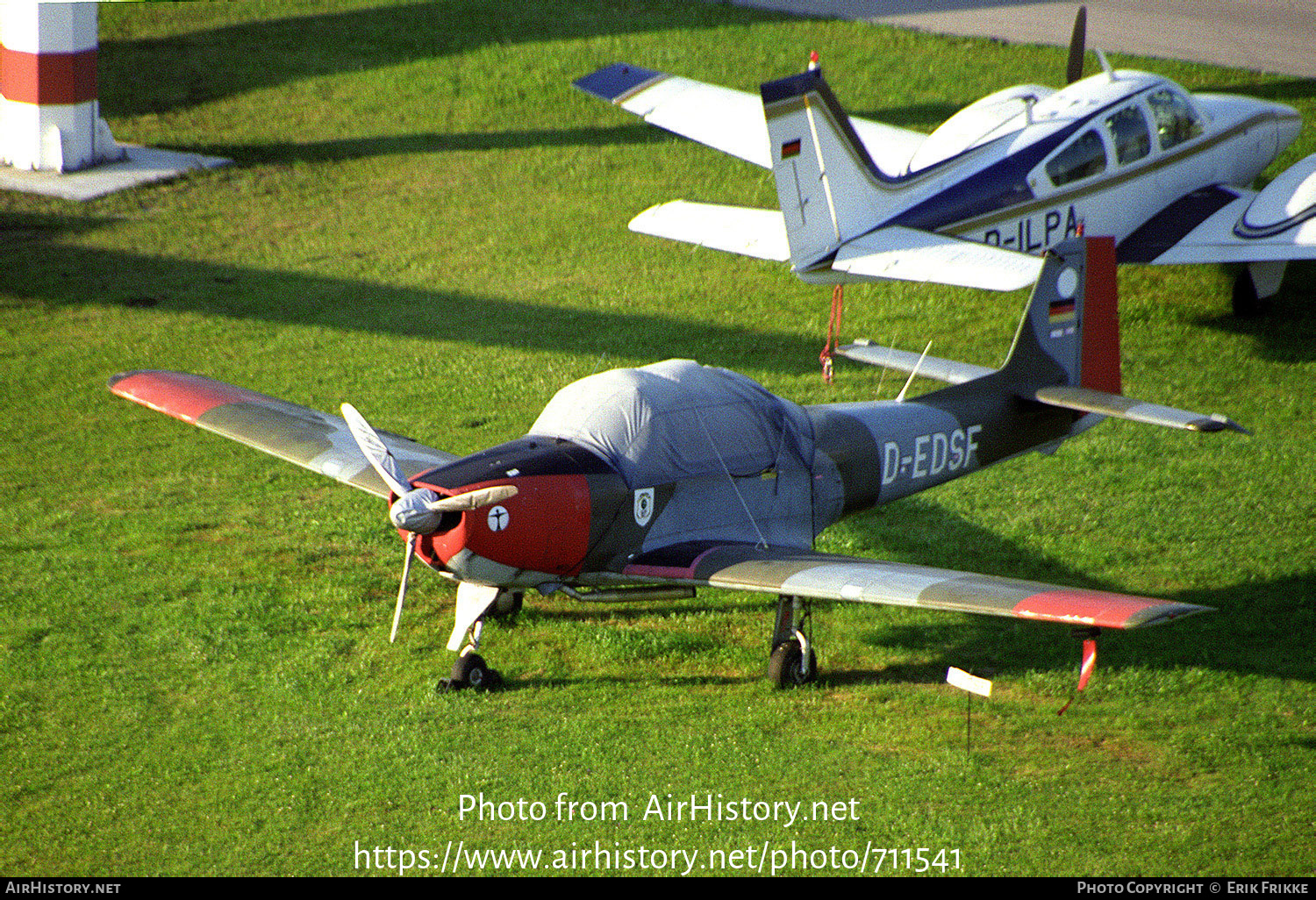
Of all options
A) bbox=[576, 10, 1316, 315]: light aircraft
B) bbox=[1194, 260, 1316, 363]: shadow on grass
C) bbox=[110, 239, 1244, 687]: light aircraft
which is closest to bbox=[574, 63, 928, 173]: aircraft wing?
bbox=[576, 10, 1316, 315]: light aircraft

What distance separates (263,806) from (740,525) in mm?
3901

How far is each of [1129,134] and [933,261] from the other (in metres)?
4.22

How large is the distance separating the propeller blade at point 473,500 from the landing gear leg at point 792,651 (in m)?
2.50

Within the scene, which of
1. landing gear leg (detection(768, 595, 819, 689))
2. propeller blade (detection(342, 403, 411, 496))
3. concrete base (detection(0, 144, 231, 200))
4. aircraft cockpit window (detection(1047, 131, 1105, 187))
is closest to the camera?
propeller blade (detection(342, 403, 411, 496))

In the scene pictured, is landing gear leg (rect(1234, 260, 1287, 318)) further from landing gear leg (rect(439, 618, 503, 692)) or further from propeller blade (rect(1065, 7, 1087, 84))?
landing gear leg (rect(439, 618, 503, 692))

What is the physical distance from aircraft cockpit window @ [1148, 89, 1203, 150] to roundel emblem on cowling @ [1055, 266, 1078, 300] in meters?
5.90

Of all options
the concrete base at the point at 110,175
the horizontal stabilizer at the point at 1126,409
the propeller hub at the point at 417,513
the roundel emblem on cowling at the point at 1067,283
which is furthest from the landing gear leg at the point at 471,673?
the concrete base at the point at 110,175

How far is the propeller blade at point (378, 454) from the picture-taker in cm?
834

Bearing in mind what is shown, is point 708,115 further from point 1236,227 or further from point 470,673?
point 470,673

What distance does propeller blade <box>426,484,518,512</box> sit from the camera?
827cm

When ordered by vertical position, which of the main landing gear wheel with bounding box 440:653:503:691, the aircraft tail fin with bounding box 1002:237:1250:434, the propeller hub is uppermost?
the aircraft tail fin with bounding box 1002:237:1250:434

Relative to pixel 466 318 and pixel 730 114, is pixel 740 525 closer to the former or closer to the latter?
pixel 466 318

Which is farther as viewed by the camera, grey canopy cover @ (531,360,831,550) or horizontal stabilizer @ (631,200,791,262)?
horizontal stabilizer @ (631,200,791,262)

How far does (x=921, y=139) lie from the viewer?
19.3 metres
